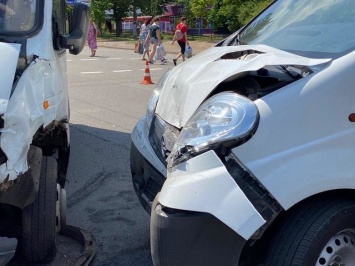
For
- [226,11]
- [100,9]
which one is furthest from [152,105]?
[100,9]

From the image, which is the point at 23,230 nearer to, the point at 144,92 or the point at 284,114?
the point at 284,114

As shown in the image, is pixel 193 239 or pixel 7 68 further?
pixel 7 68

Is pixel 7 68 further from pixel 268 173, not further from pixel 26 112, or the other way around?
pixel 268 173

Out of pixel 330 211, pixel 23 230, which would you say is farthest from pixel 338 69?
pixel 23 230

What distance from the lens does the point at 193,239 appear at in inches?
111

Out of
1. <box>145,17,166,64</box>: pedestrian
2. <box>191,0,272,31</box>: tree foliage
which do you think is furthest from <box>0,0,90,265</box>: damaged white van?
<box>191,0,272,31</box>: tree foliage

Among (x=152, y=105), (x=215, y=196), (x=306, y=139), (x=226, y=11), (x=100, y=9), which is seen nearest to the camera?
(x=215, y=196)

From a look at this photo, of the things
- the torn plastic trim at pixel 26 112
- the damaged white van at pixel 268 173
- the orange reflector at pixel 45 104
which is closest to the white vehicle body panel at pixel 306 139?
the damaged white van at pixel 268 173

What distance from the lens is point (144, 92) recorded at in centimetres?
1320

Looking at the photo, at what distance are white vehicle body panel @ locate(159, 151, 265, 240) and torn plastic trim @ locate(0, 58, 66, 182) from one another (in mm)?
917

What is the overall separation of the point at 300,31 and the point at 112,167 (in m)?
3.50

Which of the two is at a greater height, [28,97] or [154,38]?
[28,97]

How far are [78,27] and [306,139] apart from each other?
245cm

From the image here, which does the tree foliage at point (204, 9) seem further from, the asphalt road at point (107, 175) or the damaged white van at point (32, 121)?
the damaged white van at point (32, 121)
